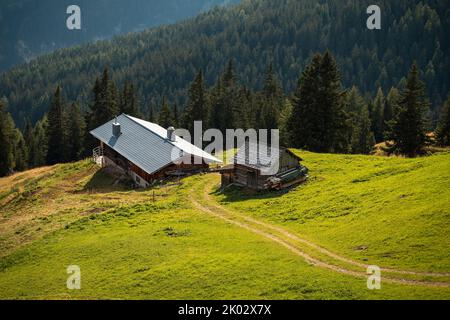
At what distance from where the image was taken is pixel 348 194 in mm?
40875

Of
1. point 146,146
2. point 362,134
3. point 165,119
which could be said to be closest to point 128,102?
point 165,119

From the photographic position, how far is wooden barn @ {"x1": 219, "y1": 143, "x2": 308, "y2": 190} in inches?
1859

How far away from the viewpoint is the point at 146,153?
59.2 meters

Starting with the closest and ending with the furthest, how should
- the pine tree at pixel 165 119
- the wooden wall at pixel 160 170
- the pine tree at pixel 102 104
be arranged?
1. the wooden wall at pixel 160 170
2. the pine tree at pixel 102 104
3. the pine tree at pixel 165 119

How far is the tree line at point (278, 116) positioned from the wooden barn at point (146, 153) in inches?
620

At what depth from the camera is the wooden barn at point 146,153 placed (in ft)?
187

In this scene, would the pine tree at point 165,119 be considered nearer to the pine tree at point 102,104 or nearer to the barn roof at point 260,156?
the pine tree at point 102,104

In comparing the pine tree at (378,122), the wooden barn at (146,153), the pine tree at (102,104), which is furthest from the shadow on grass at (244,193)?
the pine tree at (378,122)

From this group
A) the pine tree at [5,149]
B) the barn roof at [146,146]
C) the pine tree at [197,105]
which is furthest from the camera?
the pine tree at [197,105]

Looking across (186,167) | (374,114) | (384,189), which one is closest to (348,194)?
(384,189)

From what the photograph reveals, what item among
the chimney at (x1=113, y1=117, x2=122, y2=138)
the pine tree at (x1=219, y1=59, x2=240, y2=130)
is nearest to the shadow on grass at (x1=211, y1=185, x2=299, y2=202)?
the chimney at (x1=113, y1=117, x2=122, y2=138)

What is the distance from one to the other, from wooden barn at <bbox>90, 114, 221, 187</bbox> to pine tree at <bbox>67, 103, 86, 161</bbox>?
2961 centimetres
